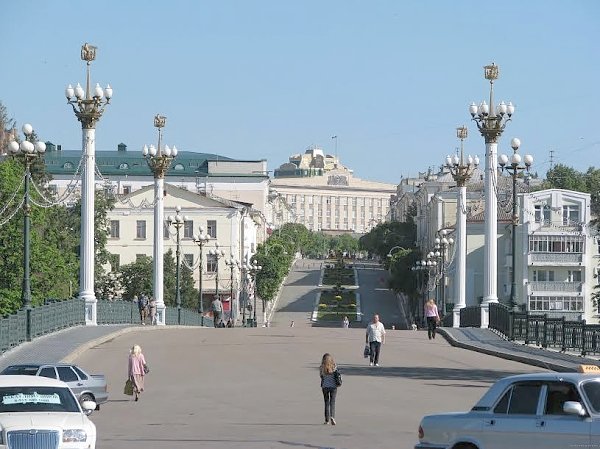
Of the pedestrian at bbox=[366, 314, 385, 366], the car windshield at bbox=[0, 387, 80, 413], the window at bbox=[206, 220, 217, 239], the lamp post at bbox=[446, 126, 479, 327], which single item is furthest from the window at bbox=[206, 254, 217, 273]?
the car windshield at bbox=[0, 387, 80, 413]

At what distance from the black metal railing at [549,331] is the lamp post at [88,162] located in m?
15.3

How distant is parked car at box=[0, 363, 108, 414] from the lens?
26781 millimetres

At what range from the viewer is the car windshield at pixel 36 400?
17734 mm

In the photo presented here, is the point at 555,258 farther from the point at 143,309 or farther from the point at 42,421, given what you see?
the point at 42,421

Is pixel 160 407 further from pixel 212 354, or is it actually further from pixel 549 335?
pixel 549 335

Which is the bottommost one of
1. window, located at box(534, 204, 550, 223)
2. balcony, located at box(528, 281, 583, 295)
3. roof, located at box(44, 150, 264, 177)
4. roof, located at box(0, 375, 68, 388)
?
balcony, located at box(528, 281, 583, 295)

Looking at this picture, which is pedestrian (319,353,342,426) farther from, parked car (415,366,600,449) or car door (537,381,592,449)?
car door (537,381,592,449)

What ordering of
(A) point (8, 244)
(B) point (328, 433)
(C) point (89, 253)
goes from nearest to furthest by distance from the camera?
(B) point (328, 433) < (C) point (89, 253) < (A) point (8, 244)

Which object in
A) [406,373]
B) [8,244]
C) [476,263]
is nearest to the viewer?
[406,373]

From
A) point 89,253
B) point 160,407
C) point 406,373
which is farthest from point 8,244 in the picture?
point 160,407

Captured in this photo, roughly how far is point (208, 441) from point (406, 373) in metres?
14.5

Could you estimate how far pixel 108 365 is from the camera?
36.8 metres

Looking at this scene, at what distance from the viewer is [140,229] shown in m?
121

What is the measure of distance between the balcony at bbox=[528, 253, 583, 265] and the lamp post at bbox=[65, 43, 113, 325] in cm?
6088
